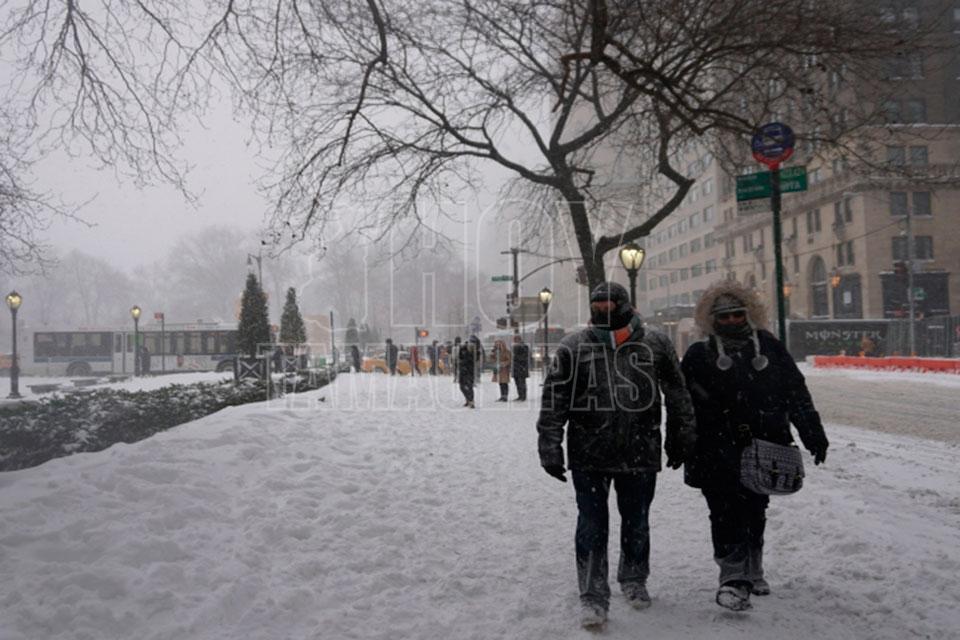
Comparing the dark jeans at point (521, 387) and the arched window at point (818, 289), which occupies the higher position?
the arched window at point (818, 289)

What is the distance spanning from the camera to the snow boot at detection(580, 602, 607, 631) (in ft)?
11.6

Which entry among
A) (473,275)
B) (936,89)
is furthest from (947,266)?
(473,275)

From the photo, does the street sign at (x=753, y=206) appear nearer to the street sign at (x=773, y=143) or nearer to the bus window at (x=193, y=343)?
the street sign at (x=773, y=143)

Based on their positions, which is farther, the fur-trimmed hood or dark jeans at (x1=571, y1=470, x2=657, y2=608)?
the fur-trimmed hood

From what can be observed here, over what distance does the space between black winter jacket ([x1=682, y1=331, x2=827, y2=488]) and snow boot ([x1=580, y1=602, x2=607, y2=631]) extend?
953mm

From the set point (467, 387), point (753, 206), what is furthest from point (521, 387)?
point (753, 206)

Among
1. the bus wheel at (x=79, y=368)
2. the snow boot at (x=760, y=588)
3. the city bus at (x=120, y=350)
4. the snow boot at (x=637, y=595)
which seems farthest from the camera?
the bus wheel at (x=79, y=368)

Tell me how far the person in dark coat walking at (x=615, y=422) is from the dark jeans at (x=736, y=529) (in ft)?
1.15

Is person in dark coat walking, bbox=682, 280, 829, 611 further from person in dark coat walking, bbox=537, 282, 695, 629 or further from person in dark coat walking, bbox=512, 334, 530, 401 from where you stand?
person in dark coat walking, bbox=512, 334, 530, 401

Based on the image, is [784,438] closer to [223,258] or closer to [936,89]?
[936,89]

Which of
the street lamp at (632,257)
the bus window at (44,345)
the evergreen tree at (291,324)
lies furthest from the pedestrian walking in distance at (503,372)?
the bus window at (44,345)

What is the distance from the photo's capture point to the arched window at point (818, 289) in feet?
168

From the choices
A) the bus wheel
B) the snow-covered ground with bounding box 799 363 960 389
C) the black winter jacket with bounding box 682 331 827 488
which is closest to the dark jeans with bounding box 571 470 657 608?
the black winter jacket with bounding box 682 331 827 488

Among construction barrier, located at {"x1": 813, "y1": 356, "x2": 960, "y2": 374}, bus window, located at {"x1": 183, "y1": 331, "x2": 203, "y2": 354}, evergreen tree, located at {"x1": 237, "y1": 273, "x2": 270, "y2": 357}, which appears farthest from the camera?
bus window, located at {"x1": 183, "y1": 331, "x2": 203, "y2": 354}
